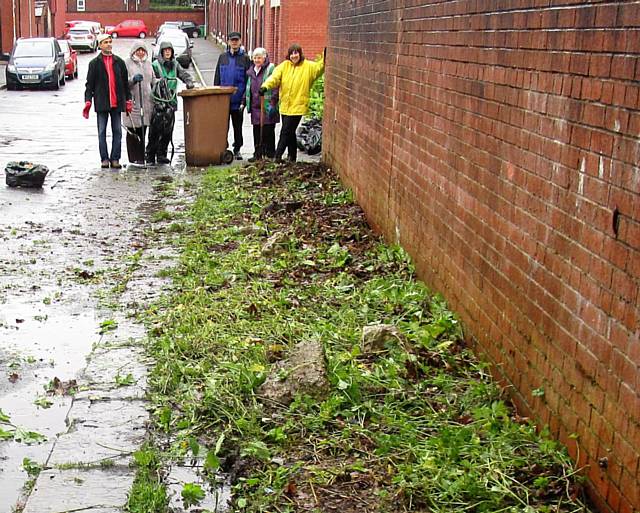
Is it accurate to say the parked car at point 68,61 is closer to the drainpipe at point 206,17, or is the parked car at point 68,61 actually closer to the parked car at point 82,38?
the parked car at point 82,38

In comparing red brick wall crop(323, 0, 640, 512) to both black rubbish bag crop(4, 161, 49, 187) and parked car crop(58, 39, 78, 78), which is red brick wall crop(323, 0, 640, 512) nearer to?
black rubbish bag crop(4, 161, 49, 187)

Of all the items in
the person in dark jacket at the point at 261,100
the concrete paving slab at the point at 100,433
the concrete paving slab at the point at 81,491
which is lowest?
the concrete paving slab at the point at 100,433

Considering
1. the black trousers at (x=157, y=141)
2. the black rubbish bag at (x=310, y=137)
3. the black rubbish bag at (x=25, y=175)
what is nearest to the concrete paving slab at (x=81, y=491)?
the black rubbish bag at (x=25, y=175)

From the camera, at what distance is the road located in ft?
16.4

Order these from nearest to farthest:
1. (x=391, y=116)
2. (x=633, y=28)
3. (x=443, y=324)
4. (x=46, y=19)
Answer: (x=633, y=28) < (x=443, y=324) < (x=391, y=116) < (x=46, y=19)

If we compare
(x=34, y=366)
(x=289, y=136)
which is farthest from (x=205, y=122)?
(x=34, y=366)

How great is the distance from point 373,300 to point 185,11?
288ft

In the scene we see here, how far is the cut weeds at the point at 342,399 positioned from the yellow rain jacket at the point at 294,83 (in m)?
6.68

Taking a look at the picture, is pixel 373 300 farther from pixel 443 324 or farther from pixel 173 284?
pixel 173 284

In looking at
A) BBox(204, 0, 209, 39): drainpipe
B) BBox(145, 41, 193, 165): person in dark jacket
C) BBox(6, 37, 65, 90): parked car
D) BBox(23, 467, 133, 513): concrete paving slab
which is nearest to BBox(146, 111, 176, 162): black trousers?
BBox(145, 41, 193, 165): person in dark jacket

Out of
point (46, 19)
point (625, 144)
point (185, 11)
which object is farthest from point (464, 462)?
point (185, 11)

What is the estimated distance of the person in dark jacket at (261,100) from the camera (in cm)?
1583

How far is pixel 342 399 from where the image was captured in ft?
17.0

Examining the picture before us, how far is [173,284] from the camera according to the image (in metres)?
8.28
